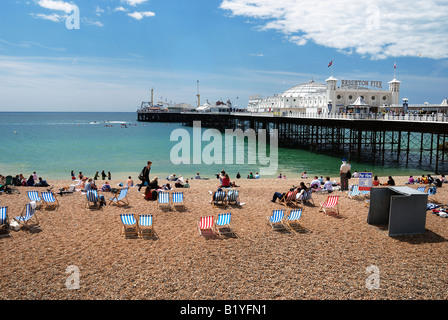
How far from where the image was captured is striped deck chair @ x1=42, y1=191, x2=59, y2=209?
8930 mm

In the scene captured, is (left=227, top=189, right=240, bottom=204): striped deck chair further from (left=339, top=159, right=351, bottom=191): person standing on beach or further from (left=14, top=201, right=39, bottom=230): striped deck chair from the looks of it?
(left=14, top=201, right=39, bottom=230): striped deck chair

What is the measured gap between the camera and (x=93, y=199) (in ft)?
29.8

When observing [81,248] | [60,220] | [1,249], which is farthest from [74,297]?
[60,220]

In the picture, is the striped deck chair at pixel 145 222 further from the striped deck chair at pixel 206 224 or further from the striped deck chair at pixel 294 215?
the striped deck chair at pixel 294 215

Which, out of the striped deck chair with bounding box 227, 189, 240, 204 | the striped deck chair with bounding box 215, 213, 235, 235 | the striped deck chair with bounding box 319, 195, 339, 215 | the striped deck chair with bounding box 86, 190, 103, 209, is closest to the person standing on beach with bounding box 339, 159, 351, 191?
the striped deck chair with bounding box 319, 195, 339, 215

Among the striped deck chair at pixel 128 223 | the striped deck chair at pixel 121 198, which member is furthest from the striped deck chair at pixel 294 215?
the striped deck chair at pixel 121 198

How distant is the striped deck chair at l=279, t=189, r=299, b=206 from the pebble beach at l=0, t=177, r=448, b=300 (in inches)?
40.2

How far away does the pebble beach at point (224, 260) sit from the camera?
499 cm

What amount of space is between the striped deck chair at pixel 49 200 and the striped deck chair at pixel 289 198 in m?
6.30

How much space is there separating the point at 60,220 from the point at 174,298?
4.59 meters

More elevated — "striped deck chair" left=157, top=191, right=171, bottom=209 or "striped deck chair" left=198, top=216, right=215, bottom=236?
"striped deck chair" left=157, top=191, right=171, bottom=209

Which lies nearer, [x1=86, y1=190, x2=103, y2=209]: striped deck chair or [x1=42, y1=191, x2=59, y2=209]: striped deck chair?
[x1=42, y1=191, x2=59, y2=209]: striped deck chair

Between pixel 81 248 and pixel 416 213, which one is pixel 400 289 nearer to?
pixel 416 213

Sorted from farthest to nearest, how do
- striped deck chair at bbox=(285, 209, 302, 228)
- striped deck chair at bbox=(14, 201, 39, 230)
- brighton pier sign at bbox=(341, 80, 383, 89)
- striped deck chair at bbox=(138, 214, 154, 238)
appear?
brighton pier sign at bbox=(341, 80, 383, 89) < striped deck chair at bbox=(285, 209, 302, 228) < striped deck chair at bbox=(14, 201, 39, 230) < striped deck chair at bbox=(138, 214, 154, 238)
